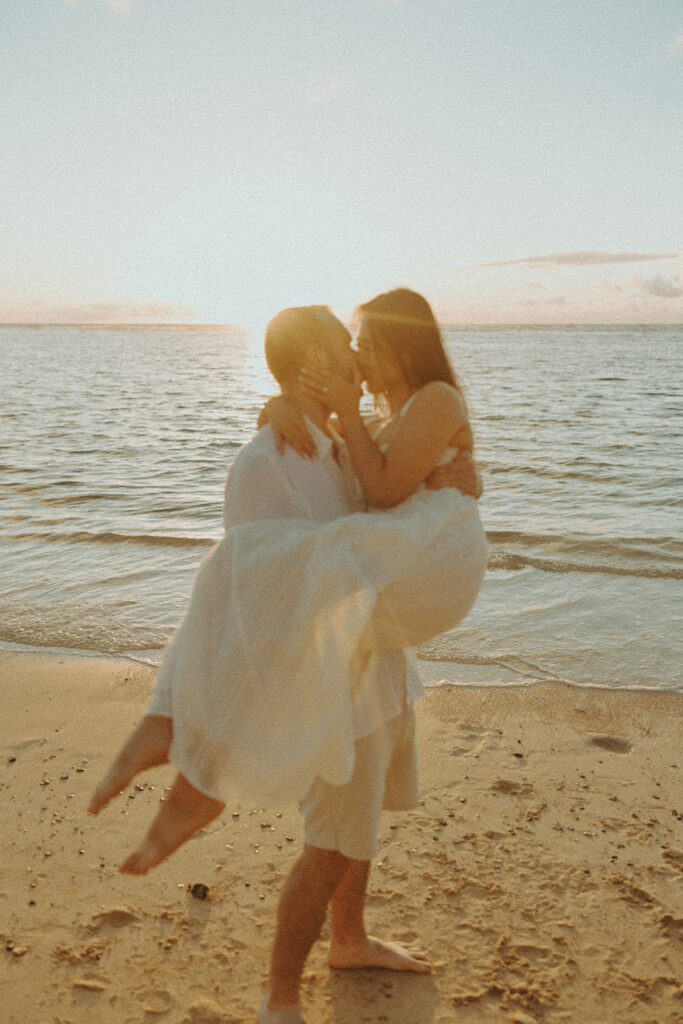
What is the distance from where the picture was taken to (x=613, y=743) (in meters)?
4.39

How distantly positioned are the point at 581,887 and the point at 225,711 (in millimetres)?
1919

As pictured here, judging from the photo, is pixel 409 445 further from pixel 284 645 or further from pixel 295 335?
pixel 284 645

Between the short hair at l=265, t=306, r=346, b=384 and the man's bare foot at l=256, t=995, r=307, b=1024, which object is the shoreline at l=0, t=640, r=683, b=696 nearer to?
the man's bare foot at l=256, t=995, r=307, b=1024

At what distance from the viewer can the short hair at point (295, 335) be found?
8.19ft

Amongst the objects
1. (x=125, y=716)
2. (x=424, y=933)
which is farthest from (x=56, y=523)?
(x=424, y=933)

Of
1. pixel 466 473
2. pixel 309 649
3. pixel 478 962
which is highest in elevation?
pixel 466 473

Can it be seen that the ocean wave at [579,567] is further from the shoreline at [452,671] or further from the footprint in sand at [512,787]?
the footprint in sand at [512,787]

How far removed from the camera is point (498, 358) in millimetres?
52031

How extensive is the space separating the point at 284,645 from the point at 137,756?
495 millimetres

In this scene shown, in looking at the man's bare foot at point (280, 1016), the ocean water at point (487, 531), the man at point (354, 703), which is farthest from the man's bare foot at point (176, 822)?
the ocean water at point (487, 531)

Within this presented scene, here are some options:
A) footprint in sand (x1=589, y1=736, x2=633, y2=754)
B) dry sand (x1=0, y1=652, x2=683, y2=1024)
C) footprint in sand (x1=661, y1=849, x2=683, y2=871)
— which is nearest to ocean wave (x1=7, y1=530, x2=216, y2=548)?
dry sand (x1=0, y1=652, x2=683, y2=1024)

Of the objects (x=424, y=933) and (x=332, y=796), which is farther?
(x=424, y=933)

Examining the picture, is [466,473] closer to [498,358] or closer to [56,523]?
[56,523]

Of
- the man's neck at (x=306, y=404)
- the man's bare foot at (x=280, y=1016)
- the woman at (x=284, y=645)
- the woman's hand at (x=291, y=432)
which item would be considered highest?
the man's neck at (x=306, y=404)
